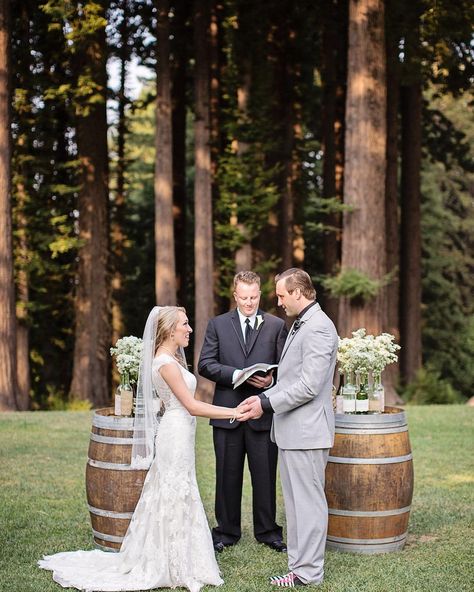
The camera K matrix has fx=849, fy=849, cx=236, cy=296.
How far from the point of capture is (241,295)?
23.7 ft

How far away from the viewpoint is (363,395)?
23.8 feet

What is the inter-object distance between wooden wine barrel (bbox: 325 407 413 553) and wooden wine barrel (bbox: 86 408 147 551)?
1.61 meters

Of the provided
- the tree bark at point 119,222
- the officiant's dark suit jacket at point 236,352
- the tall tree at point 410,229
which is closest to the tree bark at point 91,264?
the tree bark at point 119,222

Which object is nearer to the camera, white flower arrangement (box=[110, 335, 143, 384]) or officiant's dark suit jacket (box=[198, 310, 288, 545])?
white flower arrangement (box=[110, 335, 143, 384])

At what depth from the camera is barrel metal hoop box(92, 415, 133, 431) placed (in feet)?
22.6

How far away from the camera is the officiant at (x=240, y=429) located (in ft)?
24.2

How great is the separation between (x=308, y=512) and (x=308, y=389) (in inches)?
36.1

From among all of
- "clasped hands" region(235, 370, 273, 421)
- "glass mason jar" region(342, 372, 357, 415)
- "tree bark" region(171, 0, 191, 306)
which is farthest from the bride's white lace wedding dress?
"tree bark" region(171, 0, 191, 306)

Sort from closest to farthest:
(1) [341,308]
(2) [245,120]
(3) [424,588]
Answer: (3) [424,588], (1) [341,308], (2) [245,120]

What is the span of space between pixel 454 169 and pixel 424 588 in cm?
3150

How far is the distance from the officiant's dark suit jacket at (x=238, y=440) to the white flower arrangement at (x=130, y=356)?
55 centimetres

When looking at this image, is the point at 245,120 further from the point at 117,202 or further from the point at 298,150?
the point at 117,202

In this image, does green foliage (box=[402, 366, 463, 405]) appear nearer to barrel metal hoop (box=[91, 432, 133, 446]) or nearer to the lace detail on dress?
barrel metal hoop (box=[91, 432, 133, 446])

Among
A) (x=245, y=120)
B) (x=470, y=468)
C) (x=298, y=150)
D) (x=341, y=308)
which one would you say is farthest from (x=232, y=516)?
(x=298, y=150)
